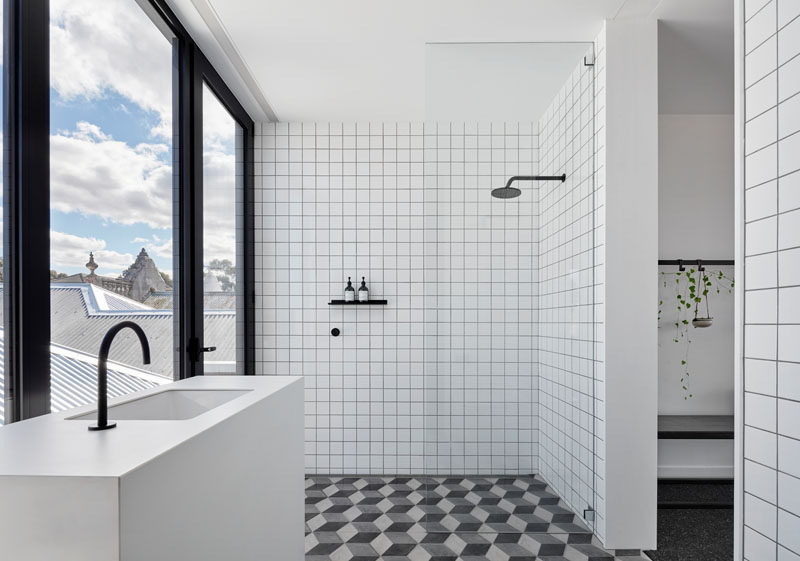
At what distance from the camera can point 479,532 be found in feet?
8.81

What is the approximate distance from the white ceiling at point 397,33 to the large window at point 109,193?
49 cm

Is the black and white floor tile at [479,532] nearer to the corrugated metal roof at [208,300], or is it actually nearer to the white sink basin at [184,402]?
the white sink basin at [184,402]

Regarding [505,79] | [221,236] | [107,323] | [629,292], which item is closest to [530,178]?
[505,79]

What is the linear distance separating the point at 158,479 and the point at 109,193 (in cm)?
132

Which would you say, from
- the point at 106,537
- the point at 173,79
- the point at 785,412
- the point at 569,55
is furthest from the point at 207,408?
the point at 569,55

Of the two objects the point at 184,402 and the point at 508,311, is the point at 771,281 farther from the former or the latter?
the point at 184,402

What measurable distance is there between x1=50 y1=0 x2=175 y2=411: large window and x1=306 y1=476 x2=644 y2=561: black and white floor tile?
1.21 meters

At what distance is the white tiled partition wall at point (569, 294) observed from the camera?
8.74 feet

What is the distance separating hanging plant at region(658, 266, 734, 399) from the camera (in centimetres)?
378

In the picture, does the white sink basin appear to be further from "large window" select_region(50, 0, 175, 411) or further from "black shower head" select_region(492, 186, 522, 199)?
"black shower head" select_region(492, 186, 522, 199)

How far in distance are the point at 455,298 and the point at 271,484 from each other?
1233mm

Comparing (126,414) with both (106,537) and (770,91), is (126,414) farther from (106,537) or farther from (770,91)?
(770,91)

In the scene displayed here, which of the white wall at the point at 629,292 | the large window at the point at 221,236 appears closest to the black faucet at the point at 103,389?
the large window at the point at 221,236

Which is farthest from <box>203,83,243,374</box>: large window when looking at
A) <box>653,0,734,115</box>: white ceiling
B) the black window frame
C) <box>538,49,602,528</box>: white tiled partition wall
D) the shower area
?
<box>653,0,734,115</box>: white ceiling
